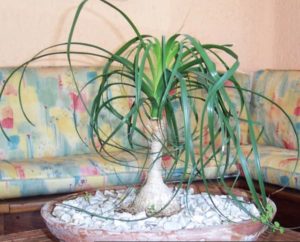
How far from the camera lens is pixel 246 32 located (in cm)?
288

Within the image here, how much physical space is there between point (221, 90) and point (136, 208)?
13.8 inches

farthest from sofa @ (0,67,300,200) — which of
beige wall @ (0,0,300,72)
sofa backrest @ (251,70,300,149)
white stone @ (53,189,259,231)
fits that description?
white stone @ (53,189,259,231)

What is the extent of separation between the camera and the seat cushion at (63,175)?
73.9 inches

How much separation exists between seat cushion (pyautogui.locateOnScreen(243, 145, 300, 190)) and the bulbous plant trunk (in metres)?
0.82

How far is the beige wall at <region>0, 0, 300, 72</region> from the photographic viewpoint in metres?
2.42

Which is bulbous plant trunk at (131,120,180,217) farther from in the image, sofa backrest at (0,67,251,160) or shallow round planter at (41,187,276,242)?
sofa backrest at (0,67,251,160)

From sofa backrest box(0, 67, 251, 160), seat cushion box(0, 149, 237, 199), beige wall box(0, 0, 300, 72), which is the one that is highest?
beige wall box(0, 0, 300, 72)

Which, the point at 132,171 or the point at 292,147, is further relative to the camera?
the point at 292,147

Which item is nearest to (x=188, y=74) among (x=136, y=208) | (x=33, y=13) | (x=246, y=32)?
(x=136, y=208)

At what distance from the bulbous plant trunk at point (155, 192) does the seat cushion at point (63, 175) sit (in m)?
0.62

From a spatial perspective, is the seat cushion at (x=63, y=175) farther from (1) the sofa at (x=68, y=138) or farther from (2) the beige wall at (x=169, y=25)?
(2) the beige wall at (x=169, y=25)

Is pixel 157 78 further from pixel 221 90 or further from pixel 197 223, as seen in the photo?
pixel 197 223

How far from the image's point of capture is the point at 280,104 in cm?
251

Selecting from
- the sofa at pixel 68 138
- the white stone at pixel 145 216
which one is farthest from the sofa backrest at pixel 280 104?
the white stone at pixel 145 216
